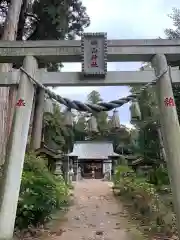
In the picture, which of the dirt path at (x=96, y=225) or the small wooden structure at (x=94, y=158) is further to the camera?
the small wooden structure at (x=94, y=158)

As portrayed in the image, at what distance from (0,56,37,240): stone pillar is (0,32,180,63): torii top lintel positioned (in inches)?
15.2

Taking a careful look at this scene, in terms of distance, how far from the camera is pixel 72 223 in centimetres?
855

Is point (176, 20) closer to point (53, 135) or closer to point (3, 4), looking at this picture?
point (3, 4)

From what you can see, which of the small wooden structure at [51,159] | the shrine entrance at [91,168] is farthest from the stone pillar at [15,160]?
the shrine entrance at [91,168]

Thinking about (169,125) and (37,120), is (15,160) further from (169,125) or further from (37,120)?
(37,120)

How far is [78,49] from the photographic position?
640 centimetres

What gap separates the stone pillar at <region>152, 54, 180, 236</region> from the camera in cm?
555

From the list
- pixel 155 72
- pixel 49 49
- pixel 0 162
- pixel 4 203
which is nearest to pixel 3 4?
pixel 0 162

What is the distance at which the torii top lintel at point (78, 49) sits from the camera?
634cm

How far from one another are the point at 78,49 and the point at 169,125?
2.40 metres

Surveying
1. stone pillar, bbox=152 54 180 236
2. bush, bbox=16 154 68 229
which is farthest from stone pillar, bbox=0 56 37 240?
stone pillar, bbox=152 54 180 236

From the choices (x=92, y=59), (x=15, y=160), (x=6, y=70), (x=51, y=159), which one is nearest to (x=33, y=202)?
(x=15, y=160)

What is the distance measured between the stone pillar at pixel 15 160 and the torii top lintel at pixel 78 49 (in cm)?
39

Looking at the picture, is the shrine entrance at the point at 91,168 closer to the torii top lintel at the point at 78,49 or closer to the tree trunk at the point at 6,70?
the tree trunk at the point at 6,70
